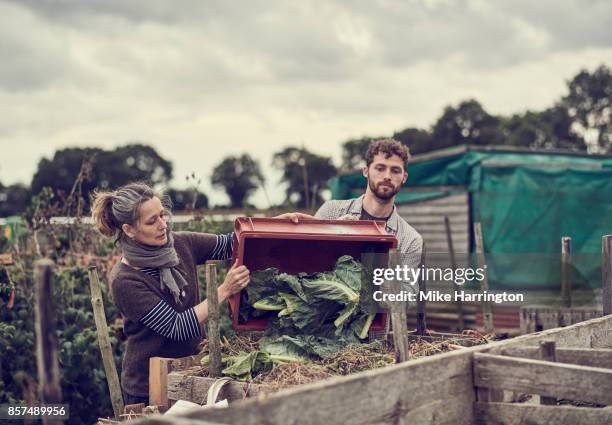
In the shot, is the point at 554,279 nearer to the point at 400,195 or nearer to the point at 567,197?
the point at 567,197

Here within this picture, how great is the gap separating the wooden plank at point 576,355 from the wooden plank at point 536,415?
1.09 ft

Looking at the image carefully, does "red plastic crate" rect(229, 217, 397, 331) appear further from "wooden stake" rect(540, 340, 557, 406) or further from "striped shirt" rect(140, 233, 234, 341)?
"wooden stake" rect(540, 340, 557, 406)

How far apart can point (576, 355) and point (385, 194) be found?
2.69 metres

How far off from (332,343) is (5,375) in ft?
14.2

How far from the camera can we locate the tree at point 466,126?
196 ft

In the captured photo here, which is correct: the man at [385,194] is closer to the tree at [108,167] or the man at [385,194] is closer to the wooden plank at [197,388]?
the wooden plank at [197,388]

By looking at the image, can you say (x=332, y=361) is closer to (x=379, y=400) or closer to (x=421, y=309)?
(x=421, y=309)

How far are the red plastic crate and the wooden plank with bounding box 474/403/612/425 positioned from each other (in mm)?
1561

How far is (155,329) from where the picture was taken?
A: 182 inches

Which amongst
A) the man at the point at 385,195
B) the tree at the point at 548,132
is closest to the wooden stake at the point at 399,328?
the man at the point at 385,195

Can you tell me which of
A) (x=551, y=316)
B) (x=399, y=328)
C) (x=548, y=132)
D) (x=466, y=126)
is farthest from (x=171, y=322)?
(x=466, y=126)

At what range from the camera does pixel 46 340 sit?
2717 millimetres

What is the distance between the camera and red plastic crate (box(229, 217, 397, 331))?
15.3 ft

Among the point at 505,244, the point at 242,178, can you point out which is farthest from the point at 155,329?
the point at 242,178
